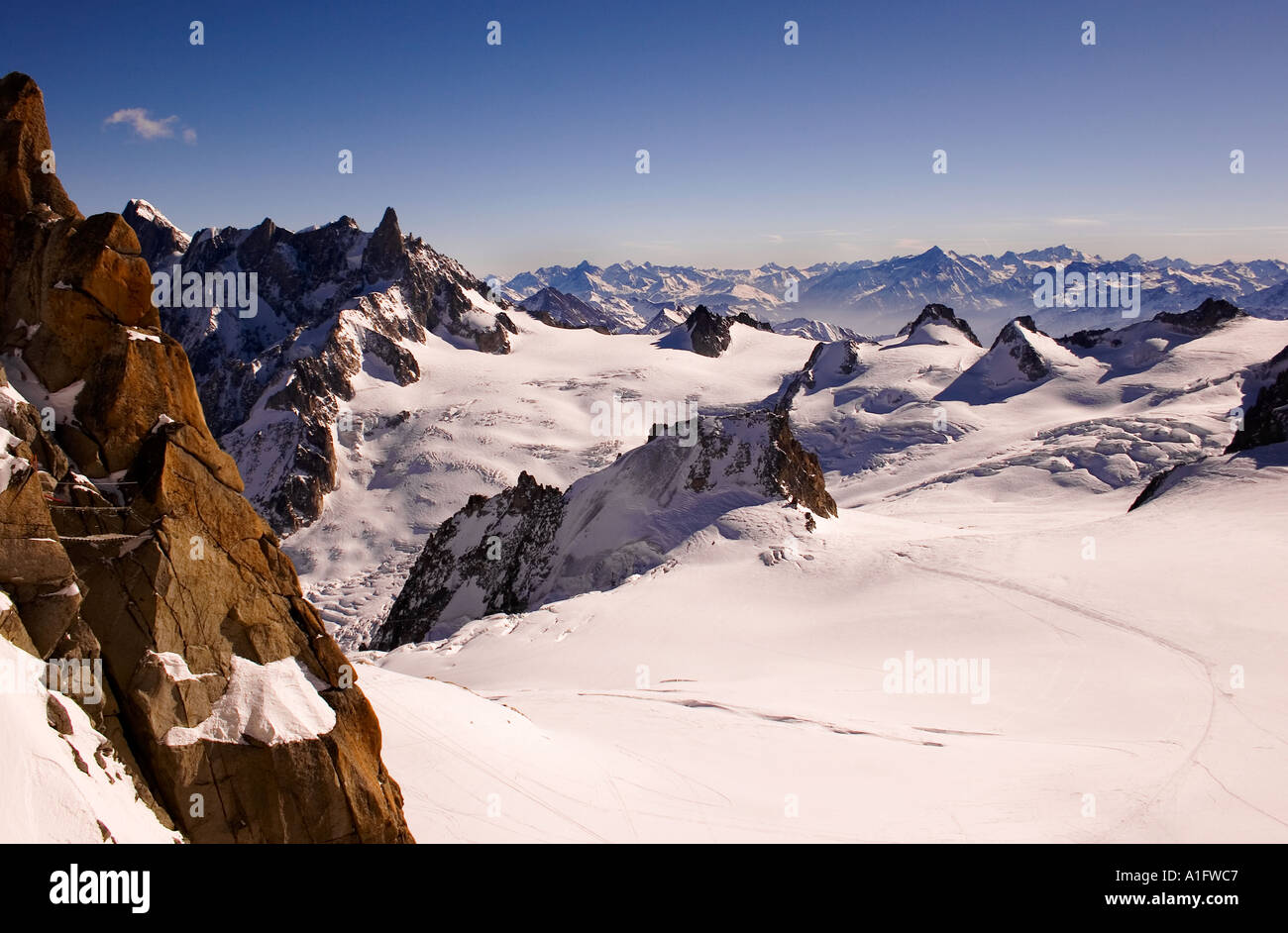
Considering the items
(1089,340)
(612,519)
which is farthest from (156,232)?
(1089,340)

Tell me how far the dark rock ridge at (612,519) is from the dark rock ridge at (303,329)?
1700 inches

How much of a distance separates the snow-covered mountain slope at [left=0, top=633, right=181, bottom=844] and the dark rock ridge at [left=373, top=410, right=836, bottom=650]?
107 feet

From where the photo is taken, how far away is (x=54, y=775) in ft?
24.3

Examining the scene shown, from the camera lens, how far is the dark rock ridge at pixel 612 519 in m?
42.7

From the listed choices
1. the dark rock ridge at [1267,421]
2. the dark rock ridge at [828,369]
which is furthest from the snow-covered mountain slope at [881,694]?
the dark rock ridge at [828,369]

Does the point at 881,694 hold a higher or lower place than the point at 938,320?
lower

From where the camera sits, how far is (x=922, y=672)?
27.4 metres

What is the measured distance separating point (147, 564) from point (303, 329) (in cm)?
12480

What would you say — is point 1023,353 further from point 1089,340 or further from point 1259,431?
point 1259,431

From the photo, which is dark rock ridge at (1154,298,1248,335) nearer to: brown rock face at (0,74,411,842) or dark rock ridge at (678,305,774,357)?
dark rock ridge at (678,305,774,357)

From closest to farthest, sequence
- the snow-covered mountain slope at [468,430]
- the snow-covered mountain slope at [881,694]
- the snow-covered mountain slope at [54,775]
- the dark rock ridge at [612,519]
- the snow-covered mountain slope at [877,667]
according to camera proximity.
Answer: the snow-covered mountain slope at [54,775] < the snow-covered mountain slope at [881,694] < the snow-covered mountain slope at [877,667] < the dark rock ridge at [612,519] < the snow-covered mountain slope at [468,430]

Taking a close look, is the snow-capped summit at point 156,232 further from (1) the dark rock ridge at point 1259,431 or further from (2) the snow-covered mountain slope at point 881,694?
(1) the dark rock ridge at point 1259,431

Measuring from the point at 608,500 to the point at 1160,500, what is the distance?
110 feet

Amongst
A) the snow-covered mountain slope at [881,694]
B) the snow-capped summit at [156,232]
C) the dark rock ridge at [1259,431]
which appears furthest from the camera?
the snow-capped summit at [156,232]
